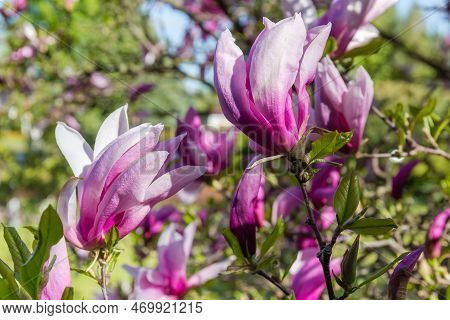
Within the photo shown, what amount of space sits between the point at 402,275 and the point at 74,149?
1.53ft

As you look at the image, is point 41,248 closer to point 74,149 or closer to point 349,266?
point 74,149

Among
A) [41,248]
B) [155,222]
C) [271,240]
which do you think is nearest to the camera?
[41,248]

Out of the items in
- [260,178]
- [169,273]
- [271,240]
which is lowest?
[169,273]

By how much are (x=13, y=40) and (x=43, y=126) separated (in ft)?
2.58

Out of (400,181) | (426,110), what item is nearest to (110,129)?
(426,110)

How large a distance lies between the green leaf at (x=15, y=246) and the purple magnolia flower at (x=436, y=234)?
0.71 m

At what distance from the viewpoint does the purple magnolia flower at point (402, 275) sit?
2.21ft

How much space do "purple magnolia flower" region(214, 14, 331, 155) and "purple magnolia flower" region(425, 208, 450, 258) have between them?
16.4 inches

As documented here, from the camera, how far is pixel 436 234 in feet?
3.28

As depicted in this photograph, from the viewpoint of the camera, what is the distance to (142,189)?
0.69m

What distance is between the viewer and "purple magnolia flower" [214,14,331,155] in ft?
2.19

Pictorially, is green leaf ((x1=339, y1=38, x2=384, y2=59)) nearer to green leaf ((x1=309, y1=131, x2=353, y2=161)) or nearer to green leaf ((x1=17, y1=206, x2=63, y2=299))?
green leaf ((x1=309, y1=131, x2=353, y2=161))

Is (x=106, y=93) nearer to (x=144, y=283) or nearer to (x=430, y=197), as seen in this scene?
(x=430, y=197)

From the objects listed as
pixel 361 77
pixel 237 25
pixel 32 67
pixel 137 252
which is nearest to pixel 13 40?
pixel 32 67
